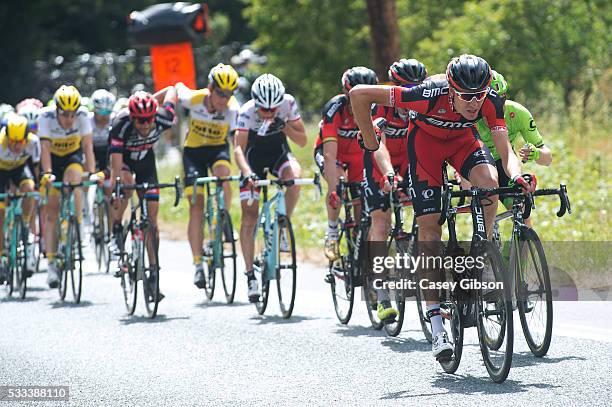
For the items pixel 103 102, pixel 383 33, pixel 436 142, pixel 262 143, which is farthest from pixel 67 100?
pixel 383 33

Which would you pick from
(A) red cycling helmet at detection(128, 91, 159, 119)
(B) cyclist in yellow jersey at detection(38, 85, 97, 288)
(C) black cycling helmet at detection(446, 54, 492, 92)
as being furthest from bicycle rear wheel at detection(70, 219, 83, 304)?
(C) black cycling helmet at detection(446, 54, 492, 92)

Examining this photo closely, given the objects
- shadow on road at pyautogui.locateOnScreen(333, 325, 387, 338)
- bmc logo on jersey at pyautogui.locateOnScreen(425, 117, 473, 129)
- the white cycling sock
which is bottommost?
shadow on road at pyautogui.locateOnScreen(333, 325, 387, 338)

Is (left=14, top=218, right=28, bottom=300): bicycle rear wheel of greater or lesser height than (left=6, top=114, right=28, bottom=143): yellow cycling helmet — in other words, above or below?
below

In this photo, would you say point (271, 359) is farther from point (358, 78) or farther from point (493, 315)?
point (358, 78)

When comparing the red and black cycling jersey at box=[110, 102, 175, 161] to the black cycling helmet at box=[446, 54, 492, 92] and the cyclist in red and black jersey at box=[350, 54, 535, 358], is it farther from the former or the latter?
the black cycling helmet at box=[446, 54, 492, 92]

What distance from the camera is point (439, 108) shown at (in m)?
8.41

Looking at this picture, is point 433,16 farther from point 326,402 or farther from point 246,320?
point 326,402

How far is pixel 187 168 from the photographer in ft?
43.3

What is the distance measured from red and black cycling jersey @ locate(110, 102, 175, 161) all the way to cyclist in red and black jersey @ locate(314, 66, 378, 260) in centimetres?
190

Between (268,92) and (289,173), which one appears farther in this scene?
(289,173)

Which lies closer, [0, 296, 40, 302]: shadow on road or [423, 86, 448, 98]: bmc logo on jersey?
[423, 86, 448, 98]: bmc logo on jersey

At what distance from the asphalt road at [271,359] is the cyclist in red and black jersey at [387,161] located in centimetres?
78

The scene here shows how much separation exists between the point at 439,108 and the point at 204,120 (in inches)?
198

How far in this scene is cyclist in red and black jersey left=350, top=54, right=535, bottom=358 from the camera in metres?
8.30
